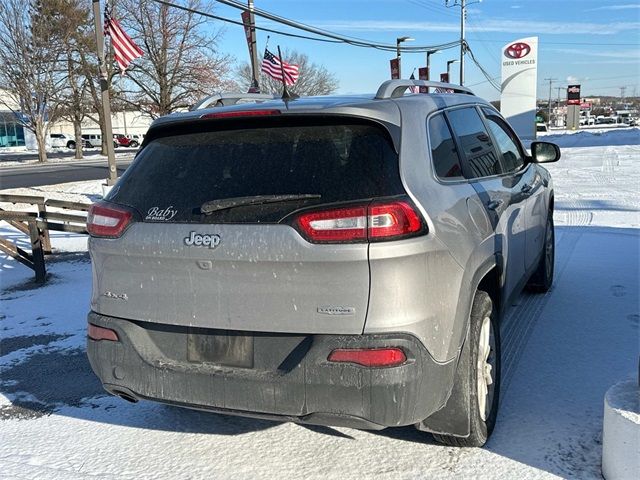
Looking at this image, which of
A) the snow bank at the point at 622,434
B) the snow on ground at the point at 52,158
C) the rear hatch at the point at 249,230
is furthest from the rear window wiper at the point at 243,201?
the snow on ground at the point at 52,158

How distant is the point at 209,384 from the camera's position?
8.88ft

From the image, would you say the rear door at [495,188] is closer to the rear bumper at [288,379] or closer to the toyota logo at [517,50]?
the rear bumper at [288,379]

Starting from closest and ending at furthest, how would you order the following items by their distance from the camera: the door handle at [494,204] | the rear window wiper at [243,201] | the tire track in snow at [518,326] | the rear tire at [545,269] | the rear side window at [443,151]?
1. the rear window wiper at [243,201]
2. the rear side window at [443,151]
3. the door handle at [494,204]
4. the tire track in snow at [518,326]
5. the rear tire at [545,269]

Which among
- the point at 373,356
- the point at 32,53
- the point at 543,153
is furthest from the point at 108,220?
the point at 32,53

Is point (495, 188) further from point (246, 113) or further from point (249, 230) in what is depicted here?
point (249, 230)

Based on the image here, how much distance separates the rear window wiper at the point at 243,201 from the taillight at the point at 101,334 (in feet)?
2.56

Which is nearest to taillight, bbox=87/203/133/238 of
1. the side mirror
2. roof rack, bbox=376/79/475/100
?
roof rack, bbox=376/79/475/100

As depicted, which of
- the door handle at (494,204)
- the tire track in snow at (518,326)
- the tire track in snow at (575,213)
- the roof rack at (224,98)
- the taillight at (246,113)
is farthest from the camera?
the tire track in snow at (575,213)

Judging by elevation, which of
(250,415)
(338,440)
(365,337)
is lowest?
(338,440)

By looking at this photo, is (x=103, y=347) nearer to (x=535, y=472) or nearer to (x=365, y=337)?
(x=365, y=337)

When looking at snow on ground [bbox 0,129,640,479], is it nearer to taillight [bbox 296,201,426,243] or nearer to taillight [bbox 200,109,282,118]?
taillight [bbox 296,201,426,243]

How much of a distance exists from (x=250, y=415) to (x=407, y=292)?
90cm

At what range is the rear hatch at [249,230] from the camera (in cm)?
250

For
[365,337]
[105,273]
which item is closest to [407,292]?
[365,337]
